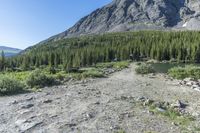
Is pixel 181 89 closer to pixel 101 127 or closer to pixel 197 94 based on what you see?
pixel 197 94

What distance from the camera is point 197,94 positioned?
29.2 m

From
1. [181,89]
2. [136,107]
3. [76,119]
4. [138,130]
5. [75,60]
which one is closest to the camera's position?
[138,130]

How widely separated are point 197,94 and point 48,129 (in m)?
15.9

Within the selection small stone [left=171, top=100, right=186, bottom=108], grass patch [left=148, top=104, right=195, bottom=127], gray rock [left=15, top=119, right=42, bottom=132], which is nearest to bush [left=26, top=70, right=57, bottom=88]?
gray rock [left=15, top=119, right=42, bottom=132]

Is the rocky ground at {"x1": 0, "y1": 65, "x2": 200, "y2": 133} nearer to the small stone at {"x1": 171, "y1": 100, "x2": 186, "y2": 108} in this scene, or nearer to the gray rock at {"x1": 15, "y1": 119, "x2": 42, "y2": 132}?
the gray rock at {"x1": 15, "y1": 119, "x2": 42, "y2": 132}

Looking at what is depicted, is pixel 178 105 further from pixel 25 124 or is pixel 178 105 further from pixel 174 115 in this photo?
pixel 25 124

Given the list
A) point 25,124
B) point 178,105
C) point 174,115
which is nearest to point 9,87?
point 25,124

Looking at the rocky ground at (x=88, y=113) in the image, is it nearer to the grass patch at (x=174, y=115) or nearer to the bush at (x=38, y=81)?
the grass patch at (x=174, y=115)

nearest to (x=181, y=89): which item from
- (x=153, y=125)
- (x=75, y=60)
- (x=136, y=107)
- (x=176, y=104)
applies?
(x=176, y=104)

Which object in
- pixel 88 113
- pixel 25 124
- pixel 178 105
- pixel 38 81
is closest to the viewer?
pixel 25 124

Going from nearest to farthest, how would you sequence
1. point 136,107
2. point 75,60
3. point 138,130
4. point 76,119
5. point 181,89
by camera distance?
point 138,130 < point 76,119 < point 136,107 < point 181,89 < point 75,60

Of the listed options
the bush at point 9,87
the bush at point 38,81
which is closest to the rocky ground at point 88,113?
the bush at point 9,87

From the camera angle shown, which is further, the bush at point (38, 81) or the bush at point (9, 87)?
the bush at point (38, 81)

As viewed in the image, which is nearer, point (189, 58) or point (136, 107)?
point (136, 107)
